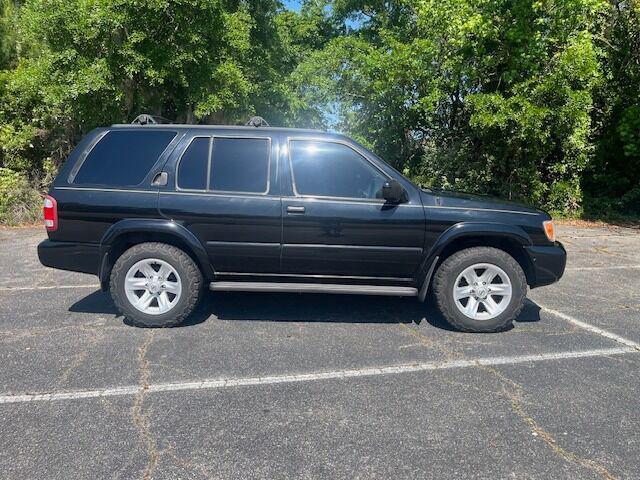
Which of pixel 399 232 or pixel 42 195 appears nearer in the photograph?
pixel 399 232

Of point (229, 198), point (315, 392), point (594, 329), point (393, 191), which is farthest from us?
point (594, 329)

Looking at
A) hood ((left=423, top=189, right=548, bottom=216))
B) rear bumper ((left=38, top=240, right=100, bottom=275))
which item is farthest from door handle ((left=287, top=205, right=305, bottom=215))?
rear bumper ((left=38, top=240, right=100, bottom=275))

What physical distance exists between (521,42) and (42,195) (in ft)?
36.9

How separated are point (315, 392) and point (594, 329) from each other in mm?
2993

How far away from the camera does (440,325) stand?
4.84m

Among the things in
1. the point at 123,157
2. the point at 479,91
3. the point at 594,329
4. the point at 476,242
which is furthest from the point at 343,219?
the point at 479,91

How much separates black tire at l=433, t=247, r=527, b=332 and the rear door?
154 cm

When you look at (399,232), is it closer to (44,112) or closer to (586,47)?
(586,47)

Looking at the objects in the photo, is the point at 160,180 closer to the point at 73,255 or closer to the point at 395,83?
the point at 73,255

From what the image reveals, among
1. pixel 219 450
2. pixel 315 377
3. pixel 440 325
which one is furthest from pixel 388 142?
pixel 219 450

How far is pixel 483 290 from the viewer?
15.1 ft

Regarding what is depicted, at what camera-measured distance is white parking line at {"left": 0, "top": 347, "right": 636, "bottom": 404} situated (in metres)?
3.38

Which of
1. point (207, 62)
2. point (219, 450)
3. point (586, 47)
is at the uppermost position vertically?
point (586, 47)

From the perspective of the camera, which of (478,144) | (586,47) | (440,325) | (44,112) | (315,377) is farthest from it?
(478,144)
